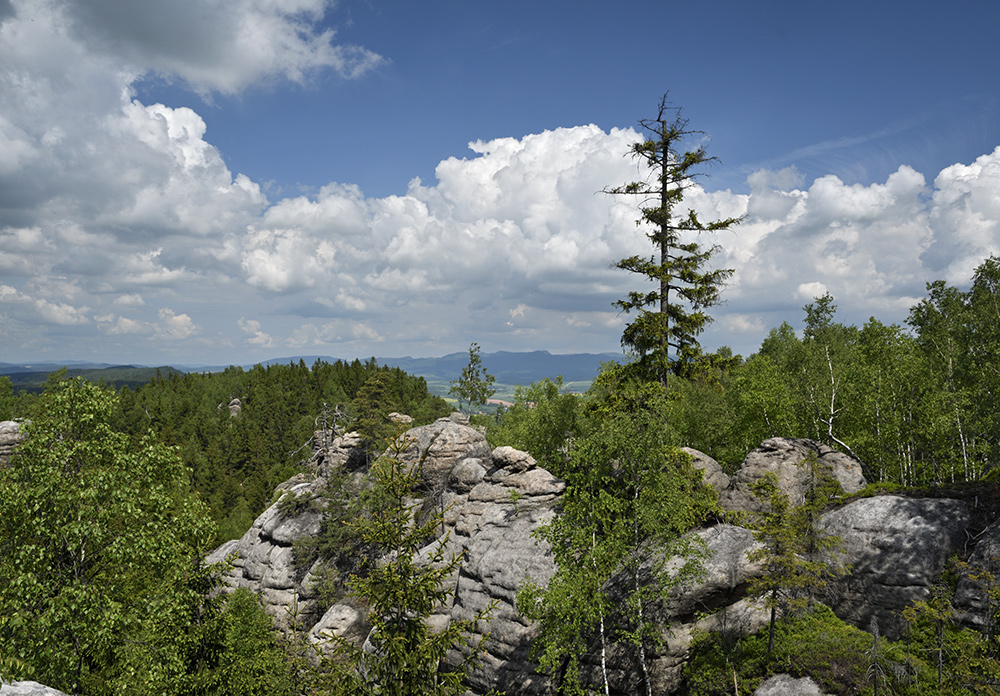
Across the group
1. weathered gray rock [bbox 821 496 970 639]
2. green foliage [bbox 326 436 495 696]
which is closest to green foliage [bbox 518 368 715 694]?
green foliage [bbox 326 436 495 696]

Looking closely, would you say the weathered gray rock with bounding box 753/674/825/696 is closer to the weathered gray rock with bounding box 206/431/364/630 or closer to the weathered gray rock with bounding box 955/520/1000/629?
the weathered gray rock with bounding box 955/520/1000/629

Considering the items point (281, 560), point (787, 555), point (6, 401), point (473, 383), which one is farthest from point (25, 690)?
point (6, 401)

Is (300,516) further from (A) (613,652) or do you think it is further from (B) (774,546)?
(B) (774,546)

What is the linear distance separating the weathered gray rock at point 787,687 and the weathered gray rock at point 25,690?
19.0m

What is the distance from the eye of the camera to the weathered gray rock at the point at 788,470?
26.4 m

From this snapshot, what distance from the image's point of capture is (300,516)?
40.9 m

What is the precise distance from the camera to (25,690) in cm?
786

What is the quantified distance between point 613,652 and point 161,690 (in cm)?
1685

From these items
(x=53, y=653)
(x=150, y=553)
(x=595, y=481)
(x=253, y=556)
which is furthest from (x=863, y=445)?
(x=253, y=556)

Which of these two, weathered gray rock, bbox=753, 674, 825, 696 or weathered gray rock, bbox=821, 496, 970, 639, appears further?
weathered gray rock, bbox=821, 496, 970, 639

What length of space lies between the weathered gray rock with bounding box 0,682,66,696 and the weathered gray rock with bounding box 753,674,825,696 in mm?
19045

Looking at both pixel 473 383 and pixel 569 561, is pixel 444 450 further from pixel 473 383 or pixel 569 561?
pixel 473 383

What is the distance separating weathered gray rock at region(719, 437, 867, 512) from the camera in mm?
26406

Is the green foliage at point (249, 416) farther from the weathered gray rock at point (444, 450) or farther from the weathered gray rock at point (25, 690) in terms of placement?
the weathered gray rock at point (25, 690)
